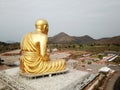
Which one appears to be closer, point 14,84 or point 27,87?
point 27,87

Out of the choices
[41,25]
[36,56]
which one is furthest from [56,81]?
[41,25]

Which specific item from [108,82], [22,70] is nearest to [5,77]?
[22,70]

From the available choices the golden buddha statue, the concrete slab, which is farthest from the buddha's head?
the concrete slab

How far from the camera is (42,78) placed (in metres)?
9.70

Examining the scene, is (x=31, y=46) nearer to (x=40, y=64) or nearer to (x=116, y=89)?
(x=40, y=64)

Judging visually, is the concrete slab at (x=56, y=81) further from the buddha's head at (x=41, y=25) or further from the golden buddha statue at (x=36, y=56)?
the buddha's head at (x=41, y=25)

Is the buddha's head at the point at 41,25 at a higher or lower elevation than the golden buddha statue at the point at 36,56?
higher

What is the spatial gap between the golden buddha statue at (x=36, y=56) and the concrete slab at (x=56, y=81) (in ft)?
1.62

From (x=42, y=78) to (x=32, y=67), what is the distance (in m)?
0.80

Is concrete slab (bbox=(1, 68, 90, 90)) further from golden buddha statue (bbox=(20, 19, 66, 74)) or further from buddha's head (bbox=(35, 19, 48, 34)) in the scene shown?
buddha's head (bbox=(35, 19, 48, 34))

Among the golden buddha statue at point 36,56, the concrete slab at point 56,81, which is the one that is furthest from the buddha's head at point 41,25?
the concrete slab at point 56,81

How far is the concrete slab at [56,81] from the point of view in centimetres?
838

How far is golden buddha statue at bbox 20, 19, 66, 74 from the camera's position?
386 inches

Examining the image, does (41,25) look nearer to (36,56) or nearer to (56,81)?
(36,56)
